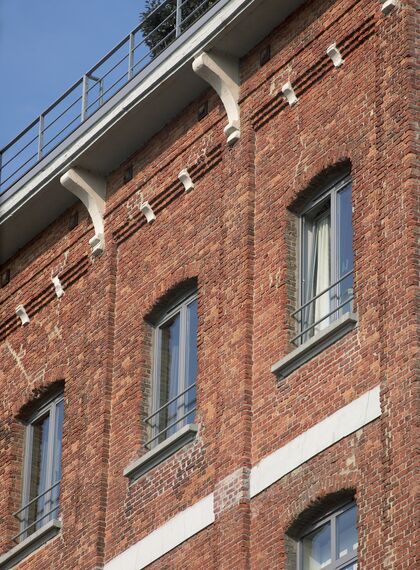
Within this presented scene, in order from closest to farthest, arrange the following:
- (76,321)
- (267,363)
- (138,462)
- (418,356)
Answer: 1. (418,356)
2. (267,363)
3. (138,462)
4. (76,321)

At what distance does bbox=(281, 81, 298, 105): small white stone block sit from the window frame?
6101 millimetres

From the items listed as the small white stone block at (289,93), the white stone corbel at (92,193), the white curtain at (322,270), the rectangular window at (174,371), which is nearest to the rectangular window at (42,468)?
the white stone corbel at (92,193)

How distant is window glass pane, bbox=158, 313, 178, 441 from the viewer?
28.5 metres

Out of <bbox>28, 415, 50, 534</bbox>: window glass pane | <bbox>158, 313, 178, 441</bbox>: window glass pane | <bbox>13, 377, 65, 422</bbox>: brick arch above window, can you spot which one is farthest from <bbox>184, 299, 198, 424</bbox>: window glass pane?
<bbox>28, 415, 50, 534</bbox>: window glass pane

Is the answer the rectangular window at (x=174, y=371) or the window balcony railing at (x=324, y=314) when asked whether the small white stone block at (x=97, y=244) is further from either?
the window balcony railing at (x=324, y=314)

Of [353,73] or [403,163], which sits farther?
[353,73]

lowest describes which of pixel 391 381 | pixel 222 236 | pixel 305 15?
pixel 391 381

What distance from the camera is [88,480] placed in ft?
96.1

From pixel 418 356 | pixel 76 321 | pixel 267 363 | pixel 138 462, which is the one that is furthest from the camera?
pixel 76 321

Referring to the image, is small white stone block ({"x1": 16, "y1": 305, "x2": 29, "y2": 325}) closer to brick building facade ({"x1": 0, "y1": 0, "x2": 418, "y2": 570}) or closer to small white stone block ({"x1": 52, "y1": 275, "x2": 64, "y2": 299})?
brick building facade ({"x1": 0, "y1": 0, "x2": 418, "y2": 570})

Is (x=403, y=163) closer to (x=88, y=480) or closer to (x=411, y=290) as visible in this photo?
(x=411, y=290)

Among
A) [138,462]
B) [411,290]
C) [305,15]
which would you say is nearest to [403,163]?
[411,290]

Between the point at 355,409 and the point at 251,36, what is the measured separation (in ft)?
21.7

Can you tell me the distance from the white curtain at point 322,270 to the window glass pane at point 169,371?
2984 mm
